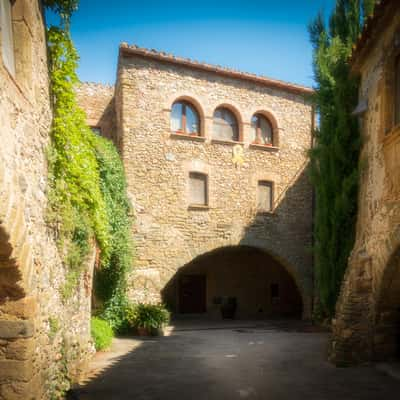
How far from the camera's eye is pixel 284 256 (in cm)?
1311

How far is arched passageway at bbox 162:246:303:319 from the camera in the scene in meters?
14.9

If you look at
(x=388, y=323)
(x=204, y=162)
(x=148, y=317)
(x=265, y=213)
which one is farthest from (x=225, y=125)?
(x=388, y=323)

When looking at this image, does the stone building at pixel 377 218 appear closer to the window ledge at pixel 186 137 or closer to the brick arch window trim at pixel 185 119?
the window ledge at pixel 186 137

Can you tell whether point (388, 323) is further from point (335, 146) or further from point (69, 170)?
point (69, 170)

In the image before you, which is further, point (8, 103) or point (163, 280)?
point (163, 280)

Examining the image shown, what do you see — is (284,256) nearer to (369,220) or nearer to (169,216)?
(169,216)

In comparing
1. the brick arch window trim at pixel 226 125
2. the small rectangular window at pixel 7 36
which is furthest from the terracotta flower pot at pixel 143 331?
the small rectangular window at pixel 7 36

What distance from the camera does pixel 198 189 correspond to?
1209 centimetres

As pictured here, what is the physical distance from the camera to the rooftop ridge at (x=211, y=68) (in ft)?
36.9

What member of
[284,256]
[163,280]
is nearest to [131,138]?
[163,280]

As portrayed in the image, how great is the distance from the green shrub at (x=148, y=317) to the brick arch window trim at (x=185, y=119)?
532 centimetres

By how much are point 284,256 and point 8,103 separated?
1117 cm

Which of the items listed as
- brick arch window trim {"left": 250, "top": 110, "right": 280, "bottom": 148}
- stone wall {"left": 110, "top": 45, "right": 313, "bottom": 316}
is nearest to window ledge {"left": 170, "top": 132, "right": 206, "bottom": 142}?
stone wall {"left": 110, "top": 45, "right": 313, "bottom": 316}

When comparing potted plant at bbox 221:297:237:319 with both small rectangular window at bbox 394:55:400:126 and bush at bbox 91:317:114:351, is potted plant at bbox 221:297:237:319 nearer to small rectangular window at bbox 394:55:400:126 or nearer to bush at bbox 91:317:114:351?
bush at bbox 91:317:114:351
